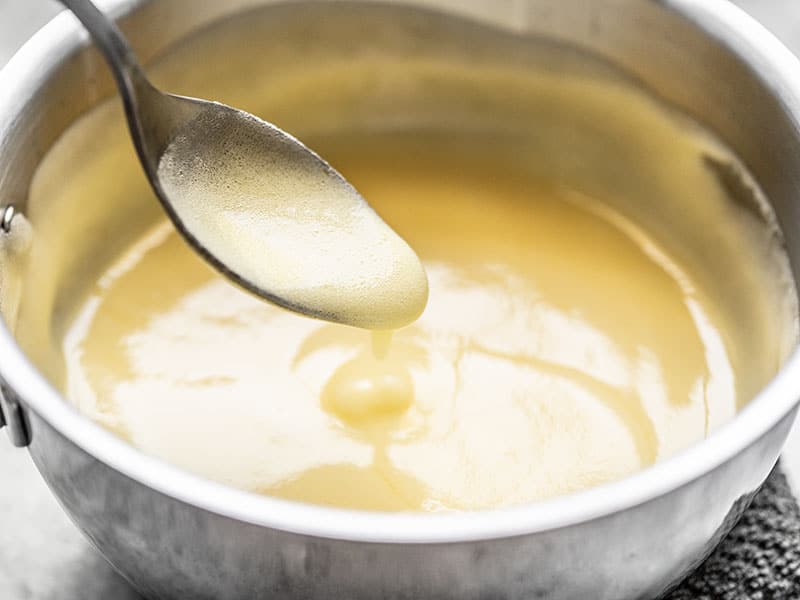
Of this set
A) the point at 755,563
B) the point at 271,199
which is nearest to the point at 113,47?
the point at 271,199

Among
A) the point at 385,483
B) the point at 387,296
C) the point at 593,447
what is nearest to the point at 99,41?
the point at 387,296

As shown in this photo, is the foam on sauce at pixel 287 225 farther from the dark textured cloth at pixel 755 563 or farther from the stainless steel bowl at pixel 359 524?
the dark textured cloth at pixel 755 563

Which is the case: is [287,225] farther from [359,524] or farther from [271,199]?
[359,524]

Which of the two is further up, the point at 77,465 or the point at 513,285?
the point at 77,465

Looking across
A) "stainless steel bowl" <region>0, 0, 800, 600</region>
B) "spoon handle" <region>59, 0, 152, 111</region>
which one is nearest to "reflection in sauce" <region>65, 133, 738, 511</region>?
"stainless steel bowl" <region>0, 0, 800, 600</region>

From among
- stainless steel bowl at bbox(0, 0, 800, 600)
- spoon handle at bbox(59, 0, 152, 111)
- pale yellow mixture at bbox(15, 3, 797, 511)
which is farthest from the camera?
pale yellow mixture at bbox(15, 3, 797, 511)

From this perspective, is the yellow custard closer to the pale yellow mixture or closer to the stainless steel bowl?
the pale yellow mixture

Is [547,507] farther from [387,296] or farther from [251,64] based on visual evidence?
[251,64]
